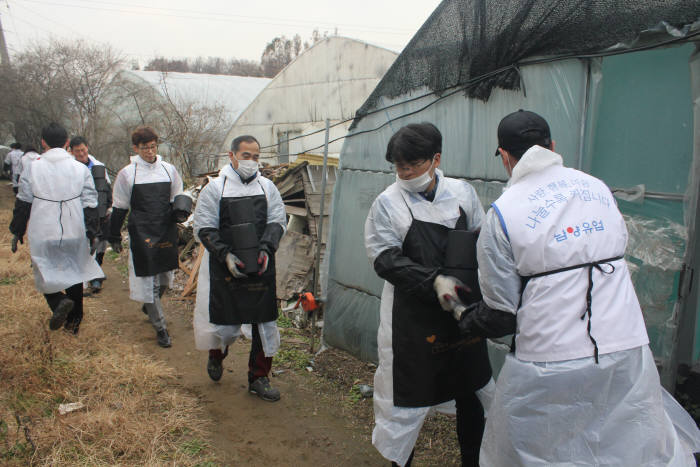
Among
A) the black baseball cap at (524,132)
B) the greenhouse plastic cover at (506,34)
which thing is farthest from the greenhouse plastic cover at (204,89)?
the black baseball cap at (524,132)

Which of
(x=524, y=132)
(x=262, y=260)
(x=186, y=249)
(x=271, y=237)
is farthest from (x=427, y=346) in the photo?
(x=186, y=249)

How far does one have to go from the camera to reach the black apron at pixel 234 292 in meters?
3.62

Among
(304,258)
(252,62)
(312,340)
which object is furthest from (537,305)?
(252,62)

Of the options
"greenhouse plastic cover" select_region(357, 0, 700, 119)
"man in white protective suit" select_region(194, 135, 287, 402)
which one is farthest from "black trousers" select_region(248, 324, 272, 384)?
"greenhouse plastic cover" select_region(357, 0, 700, 119)

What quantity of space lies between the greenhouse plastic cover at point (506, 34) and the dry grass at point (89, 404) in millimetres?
2982

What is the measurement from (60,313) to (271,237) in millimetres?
2125

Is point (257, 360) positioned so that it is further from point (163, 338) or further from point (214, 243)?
point (163, 338)

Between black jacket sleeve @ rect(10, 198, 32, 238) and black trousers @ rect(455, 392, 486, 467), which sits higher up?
black jacket sleeve @ rect(10, 198, 32, 238)

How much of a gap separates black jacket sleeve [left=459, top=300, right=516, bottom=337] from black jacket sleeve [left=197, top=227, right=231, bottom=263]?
201cm

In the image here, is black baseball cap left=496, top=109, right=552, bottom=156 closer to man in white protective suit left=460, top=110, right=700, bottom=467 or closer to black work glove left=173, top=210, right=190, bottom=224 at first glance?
man in white protective suit left=460, top=110, right=700, bottom=467

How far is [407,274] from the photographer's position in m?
2.31

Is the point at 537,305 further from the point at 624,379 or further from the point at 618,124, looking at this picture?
the point at 618,124

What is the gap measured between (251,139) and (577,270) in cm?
262

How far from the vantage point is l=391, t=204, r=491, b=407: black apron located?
2.41 meters
